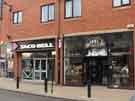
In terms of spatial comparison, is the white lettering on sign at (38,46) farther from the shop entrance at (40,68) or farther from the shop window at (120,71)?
the shop window at (120,71)

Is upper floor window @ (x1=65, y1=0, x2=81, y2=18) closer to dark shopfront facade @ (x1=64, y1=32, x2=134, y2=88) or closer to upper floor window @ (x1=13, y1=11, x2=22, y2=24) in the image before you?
dark shopfront facade @ (x1=64, y1=32, x2=134, y2=88)

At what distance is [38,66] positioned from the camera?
32.1m

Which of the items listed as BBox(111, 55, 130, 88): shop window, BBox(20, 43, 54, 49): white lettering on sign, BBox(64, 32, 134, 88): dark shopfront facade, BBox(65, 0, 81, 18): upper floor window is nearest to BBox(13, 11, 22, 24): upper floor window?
BBox(20, 43, 54, 49): white lettering on sign

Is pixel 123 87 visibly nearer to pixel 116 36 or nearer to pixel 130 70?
pixel 130 70

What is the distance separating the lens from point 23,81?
109ft

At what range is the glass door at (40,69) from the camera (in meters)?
31.3

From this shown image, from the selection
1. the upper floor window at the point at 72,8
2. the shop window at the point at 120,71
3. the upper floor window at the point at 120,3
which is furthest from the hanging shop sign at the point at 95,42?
the upper floor window at the point at 120,3

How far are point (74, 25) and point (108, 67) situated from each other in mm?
4577

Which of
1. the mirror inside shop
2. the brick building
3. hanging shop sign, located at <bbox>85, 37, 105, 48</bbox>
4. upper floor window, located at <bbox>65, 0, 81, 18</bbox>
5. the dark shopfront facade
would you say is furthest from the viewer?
the mirror inside shop

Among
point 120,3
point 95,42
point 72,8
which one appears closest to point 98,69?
point 95,42

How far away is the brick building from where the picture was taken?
80.1 feet

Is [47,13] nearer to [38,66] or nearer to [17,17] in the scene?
[38,66]

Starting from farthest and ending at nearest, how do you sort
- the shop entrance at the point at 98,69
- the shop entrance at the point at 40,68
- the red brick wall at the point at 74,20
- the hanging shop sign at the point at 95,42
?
the shop entrance at the point at 40,68 → the shop entrance at the point at 98,69 → the hanging shop sign at the point at 95,42 → the red brick wall at the point at 74,20

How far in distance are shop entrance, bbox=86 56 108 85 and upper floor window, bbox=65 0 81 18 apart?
3.71 m
